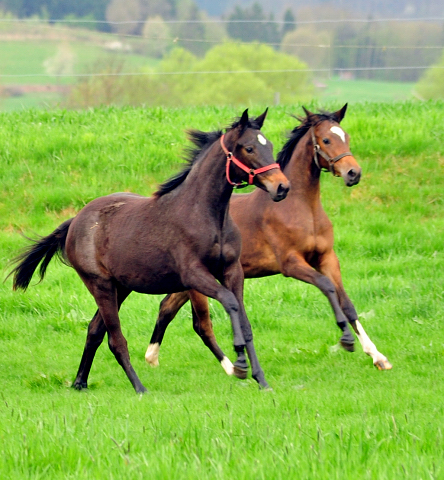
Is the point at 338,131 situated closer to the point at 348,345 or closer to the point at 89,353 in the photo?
the point at 348,345

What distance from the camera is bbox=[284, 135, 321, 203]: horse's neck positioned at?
731 centimetres

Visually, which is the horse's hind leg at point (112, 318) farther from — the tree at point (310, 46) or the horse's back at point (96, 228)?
the tree at point (310, 46)

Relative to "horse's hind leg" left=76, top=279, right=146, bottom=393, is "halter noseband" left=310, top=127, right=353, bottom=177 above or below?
above

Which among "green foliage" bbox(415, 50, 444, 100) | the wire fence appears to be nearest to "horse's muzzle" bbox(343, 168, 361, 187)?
the wire fence

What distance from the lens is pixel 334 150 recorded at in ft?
23.4

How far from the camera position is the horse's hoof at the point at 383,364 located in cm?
664

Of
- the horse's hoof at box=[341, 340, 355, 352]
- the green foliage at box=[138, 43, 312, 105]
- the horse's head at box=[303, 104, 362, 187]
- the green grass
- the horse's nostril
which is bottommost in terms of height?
the green foliage at box=[138, 43, 312, 105]

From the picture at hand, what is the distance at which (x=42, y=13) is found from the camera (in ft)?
89.3

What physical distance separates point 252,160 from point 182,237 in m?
0.83

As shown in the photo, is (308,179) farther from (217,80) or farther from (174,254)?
(217,80)

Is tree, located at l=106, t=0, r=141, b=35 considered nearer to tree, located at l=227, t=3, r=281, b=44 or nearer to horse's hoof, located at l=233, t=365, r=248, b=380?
tree, located at l=227, t=3, r=281, b=44

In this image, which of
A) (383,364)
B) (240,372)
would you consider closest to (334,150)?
(383,364)

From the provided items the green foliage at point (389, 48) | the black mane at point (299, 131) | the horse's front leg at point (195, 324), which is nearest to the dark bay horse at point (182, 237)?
the horse's front leg at point (195, 324)

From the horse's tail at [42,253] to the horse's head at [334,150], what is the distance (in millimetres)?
2468
